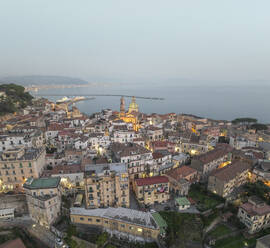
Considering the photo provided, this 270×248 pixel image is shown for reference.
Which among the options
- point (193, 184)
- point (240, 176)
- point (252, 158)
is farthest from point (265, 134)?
point (193, 184)

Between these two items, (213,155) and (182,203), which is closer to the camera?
(182,203)

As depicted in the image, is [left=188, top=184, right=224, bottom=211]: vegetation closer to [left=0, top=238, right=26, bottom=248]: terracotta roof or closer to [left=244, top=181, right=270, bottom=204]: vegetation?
[left=244, top=181, right=270, bottom=204]: vegetation

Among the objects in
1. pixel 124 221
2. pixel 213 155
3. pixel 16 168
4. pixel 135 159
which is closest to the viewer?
pixel 124 221

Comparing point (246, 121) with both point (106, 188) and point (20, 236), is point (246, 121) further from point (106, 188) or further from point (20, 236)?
point (20, 236)

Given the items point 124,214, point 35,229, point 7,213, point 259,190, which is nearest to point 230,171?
point 259,190

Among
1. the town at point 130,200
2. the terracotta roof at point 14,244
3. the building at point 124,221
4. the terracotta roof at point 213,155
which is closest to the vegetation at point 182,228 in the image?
the town at point 130,200

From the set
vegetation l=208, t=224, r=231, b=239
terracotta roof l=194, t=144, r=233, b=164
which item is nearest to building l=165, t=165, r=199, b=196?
terracotta roof l=194, t=144, r=233, b=164

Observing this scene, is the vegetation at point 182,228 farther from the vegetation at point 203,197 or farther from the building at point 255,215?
the building at point 255,215

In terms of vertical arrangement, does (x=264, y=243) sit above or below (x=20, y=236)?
above

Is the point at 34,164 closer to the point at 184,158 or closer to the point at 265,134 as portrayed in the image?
the point at 184,158
